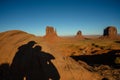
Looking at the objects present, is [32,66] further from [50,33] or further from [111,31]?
[111,31]

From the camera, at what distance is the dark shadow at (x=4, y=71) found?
7230 mm

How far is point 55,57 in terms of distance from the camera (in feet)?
27.4

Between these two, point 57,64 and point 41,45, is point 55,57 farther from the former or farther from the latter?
point 41,45

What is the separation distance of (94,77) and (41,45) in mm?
4020

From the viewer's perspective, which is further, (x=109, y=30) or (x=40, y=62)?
(x=109, y=30)

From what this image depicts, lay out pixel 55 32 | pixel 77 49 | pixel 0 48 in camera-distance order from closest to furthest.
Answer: pixel 0 48 < pixel 77 49 < pixel 55 32

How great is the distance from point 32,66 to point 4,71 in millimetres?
1702

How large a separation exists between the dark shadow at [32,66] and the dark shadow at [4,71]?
0.30 metres

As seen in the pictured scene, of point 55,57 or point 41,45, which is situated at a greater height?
point 41,45

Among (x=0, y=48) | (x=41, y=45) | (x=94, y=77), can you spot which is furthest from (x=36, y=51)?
(x=94, y=77)

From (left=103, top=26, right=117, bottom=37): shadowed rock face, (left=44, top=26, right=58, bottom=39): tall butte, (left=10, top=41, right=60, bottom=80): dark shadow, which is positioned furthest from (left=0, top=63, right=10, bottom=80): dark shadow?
(left=103, top=26, right=117, bottom=37): shadowed rock face

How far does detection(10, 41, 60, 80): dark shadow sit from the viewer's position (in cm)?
698

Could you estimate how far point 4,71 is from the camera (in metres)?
7.38

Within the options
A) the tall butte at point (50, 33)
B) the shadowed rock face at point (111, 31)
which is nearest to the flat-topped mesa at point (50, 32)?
the tall butte at point (50, 33)
